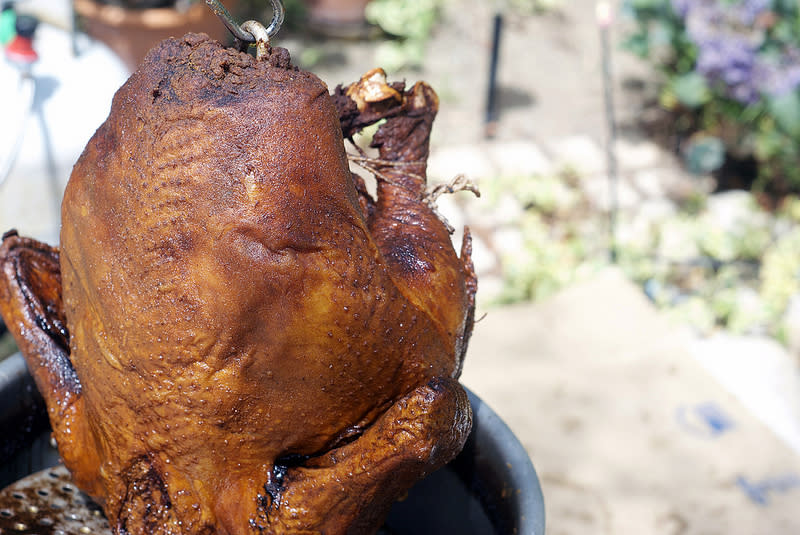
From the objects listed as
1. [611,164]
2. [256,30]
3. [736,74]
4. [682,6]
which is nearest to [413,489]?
[256,30]

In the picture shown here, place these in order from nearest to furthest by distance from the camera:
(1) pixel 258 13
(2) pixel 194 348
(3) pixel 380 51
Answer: (2) pixel 194 348, (3) pixel 380 51, (1) pixel 258 13

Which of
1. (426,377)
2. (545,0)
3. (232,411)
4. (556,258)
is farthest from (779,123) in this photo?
(232,411)

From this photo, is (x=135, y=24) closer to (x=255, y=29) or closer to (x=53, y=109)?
(x=53, y=109)

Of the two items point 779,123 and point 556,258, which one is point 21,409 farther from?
point 779,123

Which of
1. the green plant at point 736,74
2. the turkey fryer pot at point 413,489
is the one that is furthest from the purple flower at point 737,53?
the turkey fryer pot at point 413,489

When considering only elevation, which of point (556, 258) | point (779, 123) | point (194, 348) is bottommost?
point (556, 258)

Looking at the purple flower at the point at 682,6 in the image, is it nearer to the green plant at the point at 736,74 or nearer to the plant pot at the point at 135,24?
the green plant at the point at 736,74
